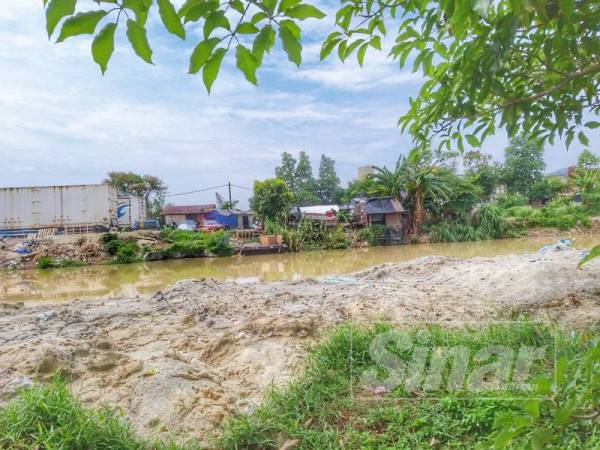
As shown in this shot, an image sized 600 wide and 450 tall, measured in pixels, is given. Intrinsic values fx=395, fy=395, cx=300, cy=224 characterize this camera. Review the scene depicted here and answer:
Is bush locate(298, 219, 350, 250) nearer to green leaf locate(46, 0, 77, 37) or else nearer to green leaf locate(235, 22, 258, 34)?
green leaf locate(235, 22, 258, 34)

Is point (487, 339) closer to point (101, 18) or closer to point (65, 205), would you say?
point (101, 18)

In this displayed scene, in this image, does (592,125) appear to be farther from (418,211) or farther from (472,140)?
(418,211)

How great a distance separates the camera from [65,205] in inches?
752

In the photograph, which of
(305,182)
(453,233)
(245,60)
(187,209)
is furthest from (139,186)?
(245,60)

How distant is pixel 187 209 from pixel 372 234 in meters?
19.2

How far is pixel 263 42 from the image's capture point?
2.96ft

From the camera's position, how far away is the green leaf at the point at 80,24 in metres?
0.74

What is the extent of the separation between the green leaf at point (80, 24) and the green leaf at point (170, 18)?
109mm

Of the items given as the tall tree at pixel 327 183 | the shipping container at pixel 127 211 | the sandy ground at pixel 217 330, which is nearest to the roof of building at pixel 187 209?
the shipping container at pixel 127 211

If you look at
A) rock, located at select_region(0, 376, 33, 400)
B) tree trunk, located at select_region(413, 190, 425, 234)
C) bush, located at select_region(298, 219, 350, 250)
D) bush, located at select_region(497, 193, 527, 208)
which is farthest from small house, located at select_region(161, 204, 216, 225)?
rock, located at select_region(0, 376, 33, 400)

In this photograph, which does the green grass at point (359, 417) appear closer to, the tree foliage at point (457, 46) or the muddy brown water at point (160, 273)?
the tree foliage at point (457, 46)

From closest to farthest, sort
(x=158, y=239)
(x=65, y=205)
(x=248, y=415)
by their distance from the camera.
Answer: (x=248, y=415), (x=158, y=239), (x=65, y=205)

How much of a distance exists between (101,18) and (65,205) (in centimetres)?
2136

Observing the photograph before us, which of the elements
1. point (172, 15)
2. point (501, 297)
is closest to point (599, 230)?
point (501, 297)
